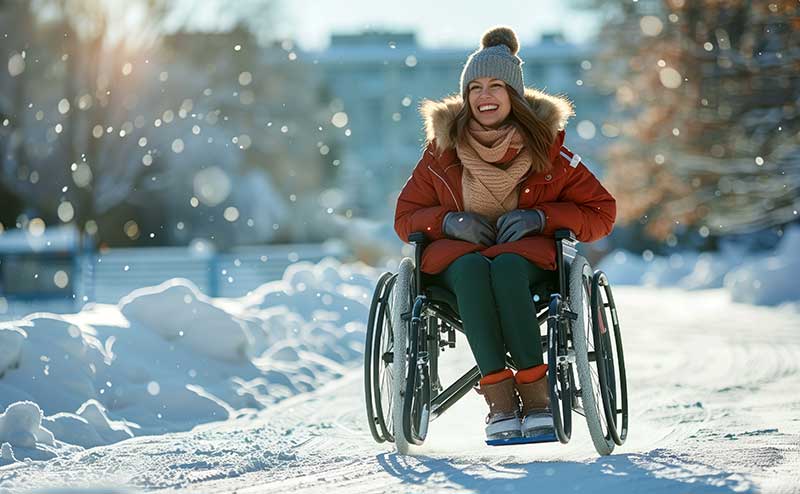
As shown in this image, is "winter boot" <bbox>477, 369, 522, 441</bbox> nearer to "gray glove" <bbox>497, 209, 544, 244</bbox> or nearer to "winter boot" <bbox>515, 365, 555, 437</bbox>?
"winter boot" <bbox>515, 365, 555, 437</bbox>

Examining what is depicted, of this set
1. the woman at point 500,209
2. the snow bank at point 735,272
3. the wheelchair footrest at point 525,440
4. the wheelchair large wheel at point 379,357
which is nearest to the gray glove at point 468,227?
the woman at point 500,209

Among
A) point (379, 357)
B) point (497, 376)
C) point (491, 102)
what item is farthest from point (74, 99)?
point (497, 376)

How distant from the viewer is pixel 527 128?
466 cm

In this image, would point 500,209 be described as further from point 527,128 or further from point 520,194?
point 527,128

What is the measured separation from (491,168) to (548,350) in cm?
76

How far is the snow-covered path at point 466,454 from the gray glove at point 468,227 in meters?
0.78

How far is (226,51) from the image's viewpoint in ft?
99.9

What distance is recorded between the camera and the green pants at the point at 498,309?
14.4 ft

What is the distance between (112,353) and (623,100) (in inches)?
572

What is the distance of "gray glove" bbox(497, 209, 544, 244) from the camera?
4.56 metres

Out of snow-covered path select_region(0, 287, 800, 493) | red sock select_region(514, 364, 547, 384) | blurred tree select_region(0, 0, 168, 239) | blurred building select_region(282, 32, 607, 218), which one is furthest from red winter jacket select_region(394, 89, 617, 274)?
blurred building select_region(282, 32, 607, 218)

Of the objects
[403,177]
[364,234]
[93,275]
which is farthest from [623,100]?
[403,177]

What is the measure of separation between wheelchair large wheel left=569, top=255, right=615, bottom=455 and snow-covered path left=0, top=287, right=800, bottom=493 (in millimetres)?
87

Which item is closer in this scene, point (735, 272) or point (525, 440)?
point (525, 440)
